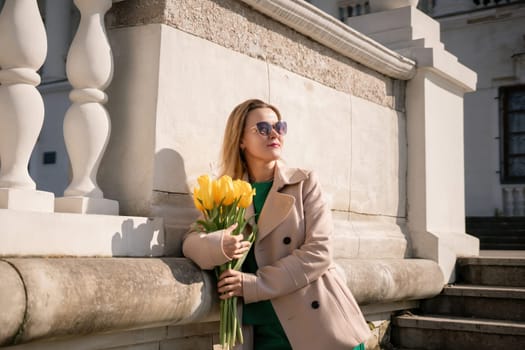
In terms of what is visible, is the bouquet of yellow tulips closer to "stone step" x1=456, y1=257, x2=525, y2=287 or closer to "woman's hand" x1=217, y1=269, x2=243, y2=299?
"woman's hand" x1=217, y1=269, x2=243, y2=299

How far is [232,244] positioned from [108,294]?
45 cm

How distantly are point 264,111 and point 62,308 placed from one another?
111 centimetres

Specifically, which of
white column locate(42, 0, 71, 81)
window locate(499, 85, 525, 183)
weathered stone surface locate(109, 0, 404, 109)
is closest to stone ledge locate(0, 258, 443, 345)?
weathered stone surface locate(109, 0, 404, 109)

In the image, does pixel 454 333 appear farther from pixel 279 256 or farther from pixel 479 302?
pixel 279 256

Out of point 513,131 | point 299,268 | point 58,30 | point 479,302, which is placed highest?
point 58,30

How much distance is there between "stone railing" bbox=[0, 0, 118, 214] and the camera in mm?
2418

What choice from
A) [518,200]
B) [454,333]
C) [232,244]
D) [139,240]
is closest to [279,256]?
[232,244]

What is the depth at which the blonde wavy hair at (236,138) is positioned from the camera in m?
2.81

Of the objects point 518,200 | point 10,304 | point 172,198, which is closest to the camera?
point 10,304

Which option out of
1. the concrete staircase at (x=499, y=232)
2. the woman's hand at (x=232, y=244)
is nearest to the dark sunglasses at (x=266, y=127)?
the woman's hand at (x=232, y=244)

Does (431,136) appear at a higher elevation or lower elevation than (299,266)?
higher

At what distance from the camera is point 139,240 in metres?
2.75

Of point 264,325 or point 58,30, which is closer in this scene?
point 264,325

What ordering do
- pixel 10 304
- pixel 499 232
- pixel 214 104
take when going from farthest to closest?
pixel 499 232
pixel 214 104
pixel 10 304
